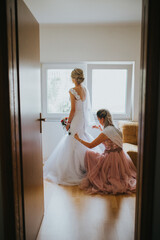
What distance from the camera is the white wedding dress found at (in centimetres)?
347

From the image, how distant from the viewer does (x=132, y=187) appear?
3.02m

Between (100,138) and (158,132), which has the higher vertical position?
(158,132)

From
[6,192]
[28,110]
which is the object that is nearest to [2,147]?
[6,192]

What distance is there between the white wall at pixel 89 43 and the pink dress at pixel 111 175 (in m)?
2.11

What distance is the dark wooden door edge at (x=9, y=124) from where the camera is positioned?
137 cm

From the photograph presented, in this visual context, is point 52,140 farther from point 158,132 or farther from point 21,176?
point 158,132

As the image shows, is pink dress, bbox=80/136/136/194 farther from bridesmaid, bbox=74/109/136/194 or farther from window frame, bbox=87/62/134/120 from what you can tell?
window frame, bbox=87/62/134/120

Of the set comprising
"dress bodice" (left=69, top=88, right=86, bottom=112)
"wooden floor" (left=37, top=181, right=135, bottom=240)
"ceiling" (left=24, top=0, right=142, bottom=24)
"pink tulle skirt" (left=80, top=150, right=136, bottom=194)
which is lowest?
"wooden floor" (left=37, top=181, right=135, bottom=240)

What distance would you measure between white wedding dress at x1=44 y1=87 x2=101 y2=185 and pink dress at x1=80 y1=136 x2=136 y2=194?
32 cm

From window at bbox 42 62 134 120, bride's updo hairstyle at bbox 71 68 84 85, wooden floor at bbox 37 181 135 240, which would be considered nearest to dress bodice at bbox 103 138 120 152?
wooden floor at bbox 37 181 135 240

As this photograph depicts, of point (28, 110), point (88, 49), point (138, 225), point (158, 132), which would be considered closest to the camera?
point (158, 132)

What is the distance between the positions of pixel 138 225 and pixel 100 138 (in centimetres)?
163

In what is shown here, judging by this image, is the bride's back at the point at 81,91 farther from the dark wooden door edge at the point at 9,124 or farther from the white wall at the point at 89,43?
the dark wooden door edge at the point at 9,124

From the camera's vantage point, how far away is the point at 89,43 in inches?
174
